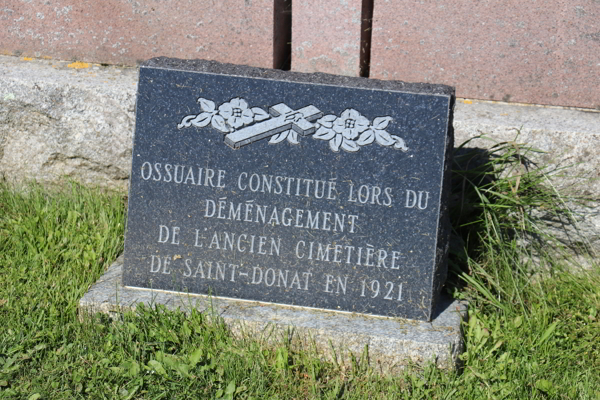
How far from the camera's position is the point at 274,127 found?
2434mm

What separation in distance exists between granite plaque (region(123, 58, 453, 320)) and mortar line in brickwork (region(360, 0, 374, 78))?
638 mm

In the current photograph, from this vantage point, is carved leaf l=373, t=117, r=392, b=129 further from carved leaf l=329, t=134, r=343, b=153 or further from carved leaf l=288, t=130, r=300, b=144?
carved leaf l=288, t=130, r=300, b=144

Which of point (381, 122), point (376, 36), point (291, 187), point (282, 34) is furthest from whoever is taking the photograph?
point (282, 34)

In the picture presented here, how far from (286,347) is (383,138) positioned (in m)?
0.76

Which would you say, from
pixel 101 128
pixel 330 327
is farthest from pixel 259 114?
pixel 101 128

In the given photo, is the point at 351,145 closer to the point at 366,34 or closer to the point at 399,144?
the point at 399,144

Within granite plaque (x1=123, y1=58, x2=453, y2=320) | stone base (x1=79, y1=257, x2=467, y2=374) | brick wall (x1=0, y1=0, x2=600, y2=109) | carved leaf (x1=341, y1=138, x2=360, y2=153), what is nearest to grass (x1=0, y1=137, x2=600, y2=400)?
stone base (x1=79, y1=257, x2=467, y2=374)

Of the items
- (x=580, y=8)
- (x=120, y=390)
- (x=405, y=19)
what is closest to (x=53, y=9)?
(x=405, y=19)

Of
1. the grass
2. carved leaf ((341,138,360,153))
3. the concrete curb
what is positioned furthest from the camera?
the concrete curb

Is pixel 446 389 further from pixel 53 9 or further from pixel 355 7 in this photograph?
pixel 53 9

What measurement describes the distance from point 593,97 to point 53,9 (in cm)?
234

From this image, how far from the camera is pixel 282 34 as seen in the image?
3.17 metres

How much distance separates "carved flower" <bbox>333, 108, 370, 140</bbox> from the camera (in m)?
2.38

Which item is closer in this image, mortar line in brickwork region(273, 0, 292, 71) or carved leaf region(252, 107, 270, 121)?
carved leaf region(252, 107, 270, 121)
